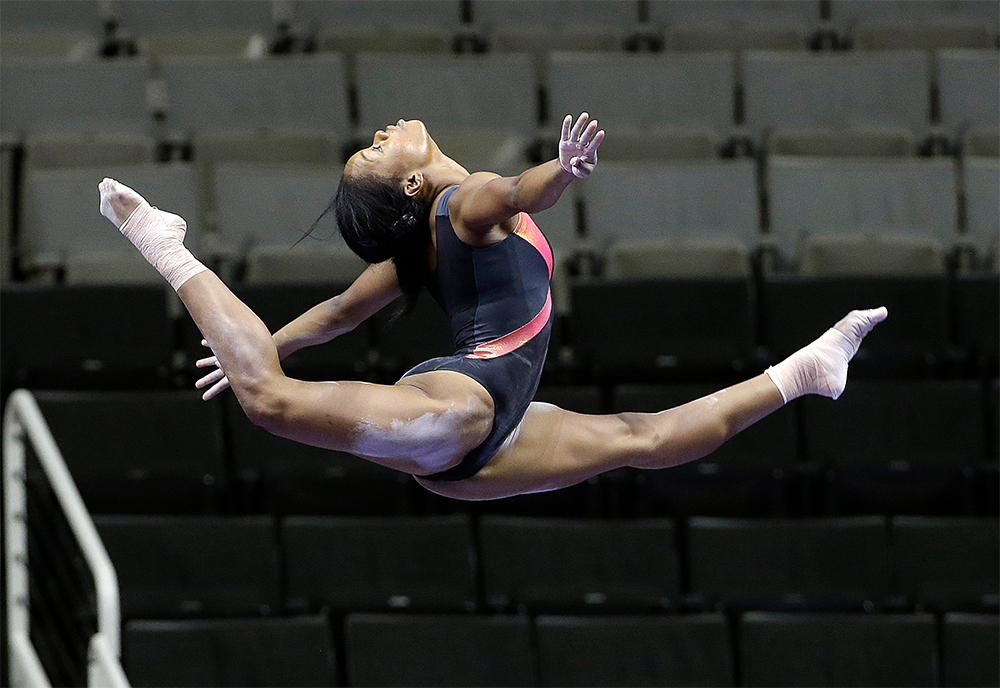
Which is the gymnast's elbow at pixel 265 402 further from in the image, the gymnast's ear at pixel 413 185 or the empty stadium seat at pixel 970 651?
the empty stadium seat at pixel 970 651

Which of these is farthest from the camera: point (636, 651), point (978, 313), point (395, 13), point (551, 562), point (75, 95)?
point (395, 13)

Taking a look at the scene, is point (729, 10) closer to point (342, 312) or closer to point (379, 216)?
point (342, 312)

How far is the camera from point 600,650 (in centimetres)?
420

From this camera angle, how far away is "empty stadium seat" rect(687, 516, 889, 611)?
437 cm

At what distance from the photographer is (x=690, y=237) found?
5332 millimetres

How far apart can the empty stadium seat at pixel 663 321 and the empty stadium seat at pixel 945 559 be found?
867mm

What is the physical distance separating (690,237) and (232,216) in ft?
6.16

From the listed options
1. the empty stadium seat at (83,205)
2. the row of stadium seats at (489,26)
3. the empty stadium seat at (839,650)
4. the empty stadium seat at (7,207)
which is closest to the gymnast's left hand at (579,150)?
the empty stadium seat at (839,650)

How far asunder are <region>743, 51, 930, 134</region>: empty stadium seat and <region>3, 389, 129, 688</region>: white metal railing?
3.54 m

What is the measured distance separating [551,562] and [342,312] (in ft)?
6.12

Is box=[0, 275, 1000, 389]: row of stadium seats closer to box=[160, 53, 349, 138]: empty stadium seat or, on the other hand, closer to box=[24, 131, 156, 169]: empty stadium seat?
box=[24, 131, 156, 169]: empty stadium seat

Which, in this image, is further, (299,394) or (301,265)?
(301,265)

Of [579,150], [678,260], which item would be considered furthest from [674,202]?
[579,150]

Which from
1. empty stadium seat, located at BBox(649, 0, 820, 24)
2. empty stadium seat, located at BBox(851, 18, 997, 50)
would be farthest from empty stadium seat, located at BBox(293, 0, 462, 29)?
empty stadium seat, located at BBox(851, 18, 997, 50)
